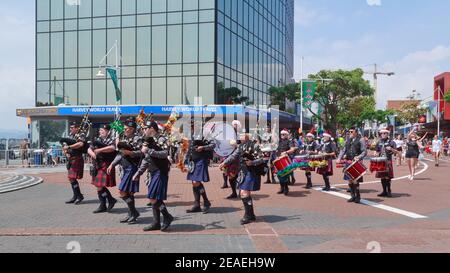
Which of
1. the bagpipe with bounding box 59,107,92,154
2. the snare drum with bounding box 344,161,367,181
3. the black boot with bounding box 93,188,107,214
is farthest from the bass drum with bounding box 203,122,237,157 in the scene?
the snare drum with bounding box 344,161,367,181

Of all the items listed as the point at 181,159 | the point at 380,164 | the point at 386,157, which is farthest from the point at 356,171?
the point at 181,159

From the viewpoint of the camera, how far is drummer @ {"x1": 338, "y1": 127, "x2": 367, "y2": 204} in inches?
433

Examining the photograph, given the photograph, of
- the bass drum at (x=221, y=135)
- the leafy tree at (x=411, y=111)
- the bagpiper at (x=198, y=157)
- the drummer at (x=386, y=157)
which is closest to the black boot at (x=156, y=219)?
the bagpiper at (x=198, y=157)

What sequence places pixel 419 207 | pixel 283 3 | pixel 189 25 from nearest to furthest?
pixel 419 207 → pixel 189 25 → pixel 283 3

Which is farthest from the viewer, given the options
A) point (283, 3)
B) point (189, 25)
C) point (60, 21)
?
point (283, 3)

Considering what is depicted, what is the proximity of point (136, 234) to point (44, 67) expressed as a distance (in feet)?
112

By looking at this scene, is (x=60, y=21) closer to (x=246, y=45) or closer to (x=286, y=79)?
(x=246, y=45)

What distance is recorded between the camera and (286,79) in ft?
174

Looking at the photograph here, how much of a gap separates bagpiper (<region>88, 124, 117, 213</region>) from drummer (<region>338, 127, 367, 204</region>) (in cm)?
564

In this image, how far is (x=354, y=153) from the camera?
446 inches

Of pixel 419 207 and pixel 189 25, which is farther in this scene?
pixel 189 25

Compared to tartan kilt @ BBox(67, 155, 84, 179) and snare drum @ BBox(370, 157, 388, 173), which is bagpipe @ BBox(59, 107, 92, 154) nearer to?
tartan kilt @ BBox(67, 155, 84, 179)

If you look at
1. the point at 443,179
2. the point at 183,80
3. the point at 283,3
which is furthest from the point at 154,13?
the point at 443,179

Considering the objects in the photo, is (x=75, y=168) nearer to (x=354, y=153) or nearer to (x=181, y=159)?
(x=181, y=159)
